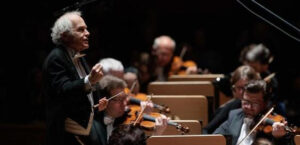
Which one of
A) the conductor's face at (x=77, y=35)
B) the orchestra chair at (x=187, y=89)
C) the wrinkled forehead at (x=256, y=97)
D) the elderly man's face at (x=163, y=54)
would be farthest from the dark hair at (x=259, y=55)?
the conductor's face at (x=77, y=35)

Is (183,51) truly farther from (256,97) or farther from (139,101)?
(256,97)

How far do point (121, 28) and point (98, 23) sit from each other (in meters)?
0.32

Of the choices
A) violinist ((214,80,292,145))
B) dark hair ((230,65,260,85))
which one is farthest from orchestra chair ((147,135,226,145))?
dark hair ((230,65,260,85))

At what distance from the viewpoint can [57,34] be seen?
11.1 ft

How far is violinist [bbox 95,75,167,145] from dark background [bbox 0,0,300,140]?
141 cm

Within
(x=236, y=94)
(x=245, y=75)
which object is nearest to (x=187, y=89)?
(x=236, y=94)

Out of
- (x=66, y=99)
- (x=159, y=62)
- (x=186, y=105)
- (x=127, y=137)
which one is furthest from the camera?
(x=159, y=62)

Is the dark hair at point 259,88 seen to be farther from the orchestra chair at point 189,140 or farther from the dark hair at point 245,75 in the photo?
the orchestra chair at point 189,140

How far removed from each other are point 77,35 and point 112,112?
0.58m

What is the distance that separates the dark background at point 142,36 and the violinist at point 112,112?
4.63 feet

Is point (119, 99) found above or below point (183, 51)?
above

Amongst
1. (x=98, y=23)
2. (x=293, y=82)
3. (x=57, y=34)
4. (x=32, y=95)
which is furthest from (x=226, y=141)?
(x=98, y=23)

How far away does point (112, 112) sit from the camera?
370 centimetres

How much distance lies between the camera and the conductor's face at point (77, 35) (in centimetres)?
337
